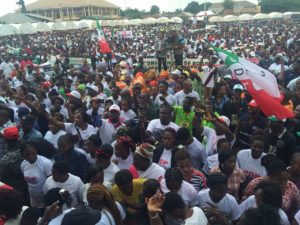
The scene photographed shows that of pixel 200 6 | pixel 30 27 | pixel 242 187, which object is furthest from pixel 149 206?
pixel 200 6

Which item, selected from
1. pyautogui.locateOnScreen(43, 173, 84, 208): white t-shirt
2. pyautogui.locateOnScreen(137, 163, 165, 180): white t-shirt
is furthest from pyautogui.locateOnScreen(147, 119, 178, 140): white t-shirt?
pyautogui.locateOnScreen(43, 173, 84, 208): white t-shirt

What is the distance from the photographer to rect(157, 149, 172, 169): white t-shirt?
15.3 ft

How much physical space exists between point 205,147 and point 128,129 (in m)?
1.12

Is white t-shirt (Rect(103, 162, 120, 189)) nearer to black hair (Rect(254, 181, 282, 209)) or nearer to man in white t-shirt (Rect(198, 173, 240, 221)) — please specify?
man in white t-shirt (Rect(198, 173, 240, 221))

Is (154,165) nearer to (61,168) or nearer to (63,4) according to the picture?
(61,168)

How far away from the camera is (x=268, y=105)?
16.3 feet

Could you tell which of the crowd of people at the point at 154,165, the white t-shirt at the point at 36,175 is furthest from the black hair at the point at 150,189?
the white t-shirt at the point at 36,175

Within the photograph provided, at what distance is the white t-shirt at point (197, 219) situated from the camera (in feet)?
9.77

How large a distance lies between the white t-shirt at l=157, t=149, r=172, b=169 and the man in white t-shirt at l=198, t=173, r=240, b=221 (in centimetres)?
110

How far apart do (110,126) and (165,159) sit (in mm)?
1656

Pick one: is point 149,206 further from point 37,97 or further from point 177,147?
point 37,97

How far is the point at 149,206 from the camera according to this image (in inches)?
120

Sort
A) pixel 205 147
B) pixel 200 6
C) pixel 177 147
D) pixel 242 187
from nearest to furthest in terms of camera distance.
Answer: pixel 242 187 → pixel 177 147 → pixel 205 147 → pixel 200 6

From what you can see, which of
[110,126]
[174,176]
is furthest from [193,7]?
[174,176]
